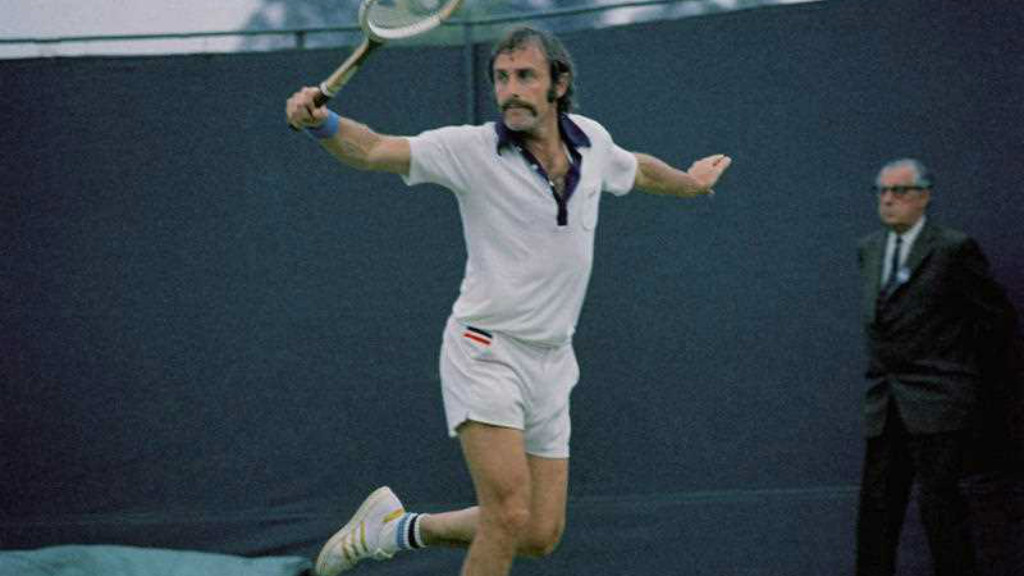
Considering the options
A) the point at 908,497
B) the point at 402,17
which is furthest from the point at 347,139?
the point at 908,497

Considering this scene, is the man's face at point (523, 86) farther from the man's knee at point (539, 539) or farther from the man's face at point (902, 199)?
the man's face at point (902, 199)

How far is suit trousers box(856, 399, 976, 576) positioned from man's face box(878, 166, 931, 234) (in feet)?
2.01

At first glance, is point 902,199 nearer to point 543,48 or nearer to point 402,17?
point 543,48

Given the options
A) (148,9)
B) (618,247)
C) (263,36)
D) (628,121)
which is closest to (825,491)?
(618,247)

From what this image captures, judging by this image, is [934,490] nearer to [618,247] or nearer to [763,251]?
[763,251]

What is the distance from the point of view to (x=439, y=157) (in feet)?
11.6

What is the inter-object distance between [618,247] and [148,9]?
2155 millimetres

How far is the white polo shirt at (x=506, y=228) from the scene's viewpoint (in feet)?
11.7

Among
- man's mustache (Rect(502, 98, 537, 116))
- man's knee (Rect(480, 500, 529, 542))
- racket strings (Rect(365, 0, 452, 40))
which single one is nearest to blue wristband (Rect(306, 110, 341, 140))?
racket strings (Rect(365, 0, 452, 40))

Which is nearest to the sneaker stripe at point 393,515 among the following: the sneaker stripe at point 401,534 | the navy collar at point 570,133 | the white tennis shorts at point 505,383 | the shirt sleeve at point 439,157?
the sneaker stripe at point 401,534

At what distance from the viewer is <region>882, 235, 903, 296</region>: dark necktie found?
14.7ft

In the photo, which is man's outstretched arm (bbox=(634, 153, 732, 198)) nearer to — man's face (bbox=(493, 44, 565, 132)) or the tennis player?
the tennis player

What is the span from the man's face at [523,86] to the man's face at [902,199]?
1.49 meters

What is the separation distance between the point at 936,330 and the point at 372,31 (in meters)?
2.21
